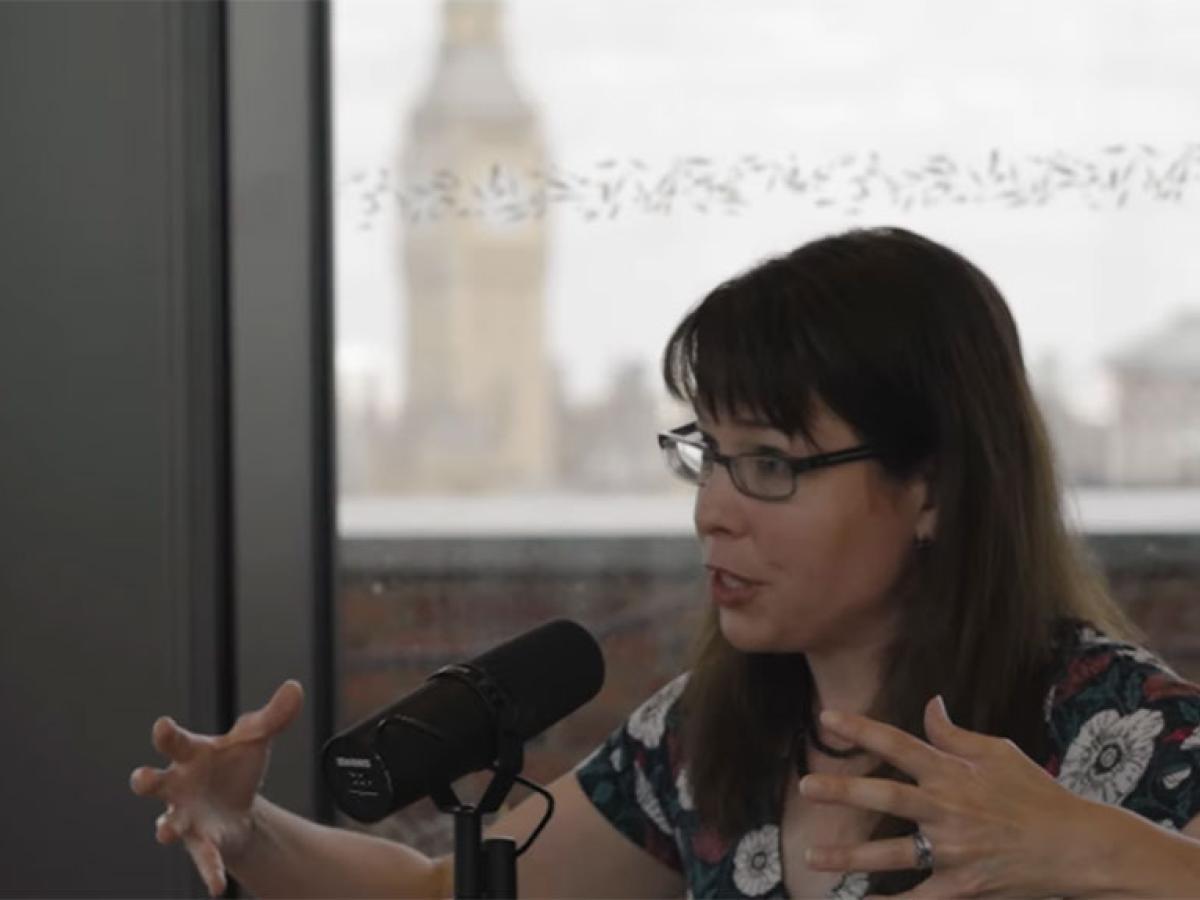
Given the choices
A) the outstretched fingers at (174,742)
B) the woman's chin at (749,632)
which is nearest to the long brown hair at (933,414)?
the woman's chin at (749,632)

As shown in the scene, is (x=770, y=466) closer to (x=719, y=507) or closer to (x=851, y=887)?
(x=719, y=507)

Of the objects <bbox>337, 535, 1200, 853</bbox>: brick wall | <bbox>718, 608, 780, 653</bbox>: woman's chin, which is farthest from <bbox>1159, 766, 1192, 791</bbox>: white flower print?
<bbox>337, 535, 1200, 853</bbox>: brick wall

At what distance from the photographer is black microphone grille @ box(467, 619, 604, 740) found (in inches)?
63.0

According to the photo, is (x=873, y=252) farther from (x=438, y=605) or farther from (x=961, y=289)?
(x=438, y=605)

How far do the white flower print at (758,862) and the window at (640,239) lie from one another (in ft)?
1.19

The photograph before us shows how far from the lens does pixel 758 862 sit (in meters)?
1.98

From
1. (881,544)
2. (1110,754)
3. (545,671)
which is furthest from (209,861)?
(1110,754)

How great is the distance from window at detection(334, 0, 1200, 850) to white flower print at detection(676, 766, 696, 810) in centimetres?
25

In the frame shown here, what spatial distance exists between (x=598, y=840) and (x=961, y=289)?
2.21 ft

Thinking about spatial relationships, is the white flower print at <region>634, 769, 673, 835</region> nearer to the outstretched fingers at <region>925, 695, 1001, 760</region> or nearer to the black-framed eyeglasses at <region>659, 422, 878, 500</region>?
the black-framed eyeglasses at <region>659, 422, 878, 500</region>

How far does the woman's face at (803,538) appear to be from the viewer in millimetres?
1839

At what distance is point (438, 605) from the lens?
233cm

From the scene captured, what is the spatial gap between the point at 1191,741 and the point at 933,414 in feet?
1.17

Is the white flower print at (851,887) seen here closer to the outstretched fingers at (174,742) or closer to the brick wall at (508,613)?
the brick wall at (508,613)
